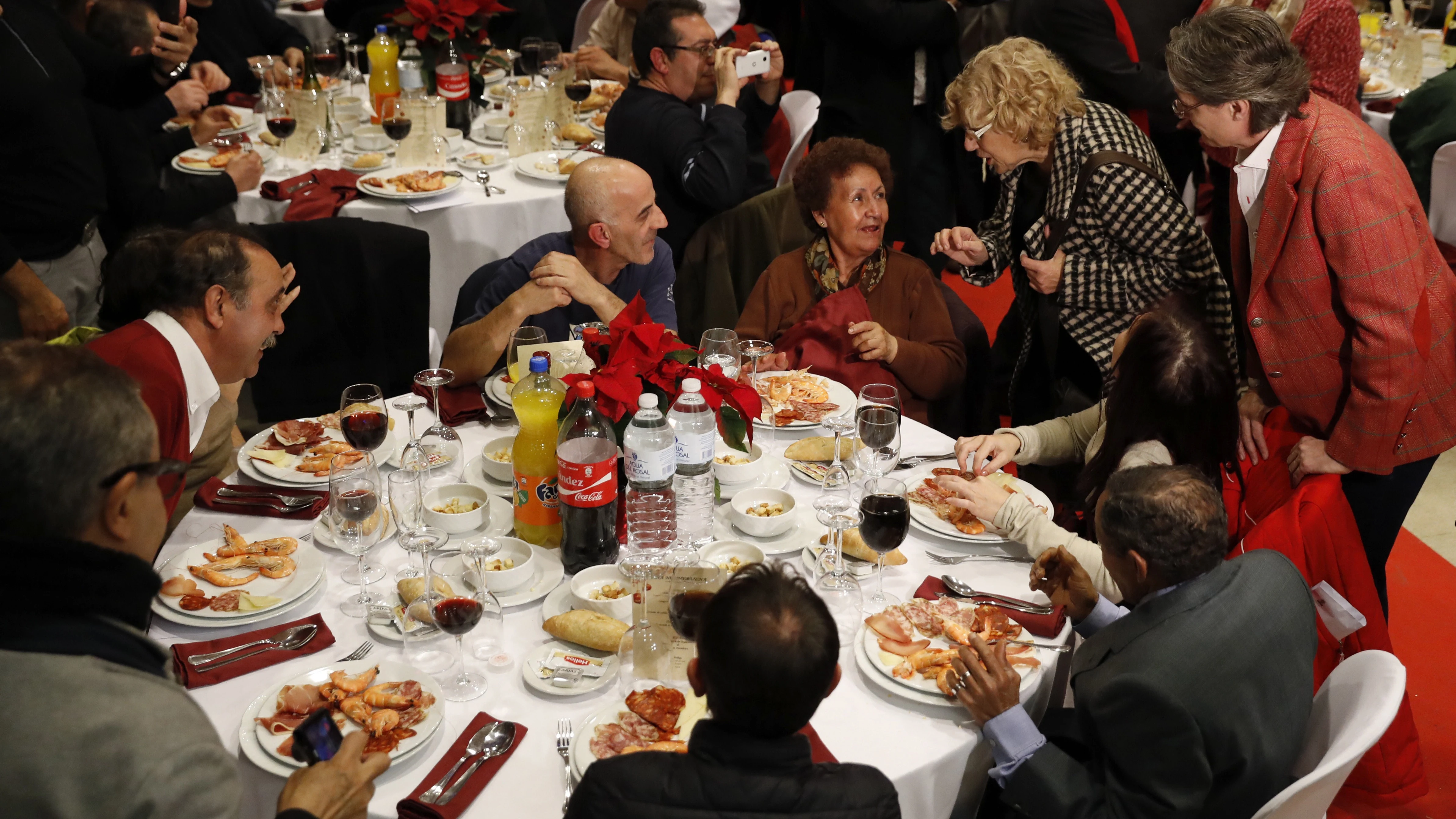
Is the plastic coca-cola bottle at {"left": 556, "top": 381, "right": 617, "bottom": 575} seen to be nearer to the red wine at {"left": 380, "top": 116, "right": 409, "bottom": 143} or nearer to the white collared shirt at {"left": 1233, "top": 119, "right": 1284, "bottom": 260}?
the white collared shirt at {"left": 1233, "top": 119, "right": 1284, "bottom": 260}

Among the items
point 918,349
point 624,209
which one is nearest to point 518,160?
point 624,209

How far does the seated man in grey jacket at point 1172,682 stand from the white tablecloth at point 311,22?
248 inches

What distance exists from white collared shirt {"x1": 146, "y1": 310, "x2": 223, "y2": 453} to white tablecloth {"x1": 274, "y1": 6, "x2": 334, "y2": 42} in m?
5.00

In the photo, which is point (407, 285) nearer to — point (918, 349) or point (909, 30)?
point (918, 349)

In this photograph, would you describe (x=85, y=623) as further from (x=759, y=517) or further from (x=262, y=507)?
(x=759, y=517)

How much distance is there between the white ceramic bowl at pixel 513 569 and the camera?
6.63 feet

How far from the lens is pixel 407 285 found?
3598mm

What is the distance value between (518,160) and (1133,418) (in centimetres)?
290

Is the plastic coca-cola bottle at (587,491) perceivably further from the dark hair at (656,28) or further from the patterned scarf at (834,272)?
the dark hair at (656,28)

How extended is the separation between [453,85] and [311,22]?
2.76 meters

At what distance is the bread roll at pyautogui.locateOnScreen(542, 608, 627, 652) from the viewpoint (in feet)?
6.21

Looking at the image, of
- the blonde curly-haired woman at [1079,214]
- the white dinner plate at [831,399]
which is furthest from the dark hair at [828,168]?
the white dinner plate at [831,399]

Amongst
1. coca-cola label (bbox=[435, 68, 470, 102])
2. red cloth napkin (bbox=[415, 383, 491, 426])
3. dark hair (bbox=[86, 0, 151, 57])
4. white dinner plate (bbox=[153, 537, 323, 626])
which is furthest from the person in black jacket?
dark hair (bbox=[86, 0, 151, 57])

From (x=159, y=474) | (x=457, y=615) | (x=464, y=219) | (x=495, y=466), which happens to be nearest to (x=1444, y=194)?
(x=464, y=219)
